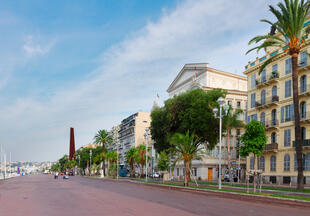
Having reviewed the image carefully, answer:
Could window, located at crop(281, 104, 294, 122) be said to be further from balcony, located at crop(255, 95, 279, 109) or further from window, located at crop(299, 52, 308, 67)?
window, located at crop(299, 52, 308, 67)

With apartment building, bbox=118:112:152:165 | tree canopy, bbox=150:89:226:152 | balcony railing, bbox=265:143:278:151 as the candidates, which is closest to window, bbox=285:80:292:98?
balcony railing, bbox=265:143:278:151

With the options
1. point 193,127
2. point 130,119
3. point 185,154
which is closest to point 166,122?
point 193,127

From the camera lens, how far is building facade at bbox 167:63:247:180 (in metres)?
68.7

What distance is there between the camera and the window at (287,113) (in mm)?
45469

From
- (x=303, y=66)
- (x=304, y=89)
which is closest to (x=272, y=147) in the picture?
(x=304, y=89)

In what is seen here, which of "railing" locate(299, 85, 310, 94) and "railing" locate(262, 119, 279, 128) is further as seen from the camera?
"railing" locate(262, 119, 279, 128)

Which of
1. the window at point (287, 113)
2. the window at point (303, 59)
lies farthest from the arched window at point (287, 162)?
the window at point (303, 59)

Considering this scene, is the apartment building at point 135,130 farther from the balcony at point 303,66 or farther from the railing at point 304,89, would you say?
the balcony at point 303,66

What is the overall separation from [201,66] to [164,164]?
23.7 meters

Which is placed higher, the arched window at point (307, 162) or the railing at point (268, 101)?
the railing at point (268, 101)

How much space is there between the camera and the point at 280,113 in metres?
47.8

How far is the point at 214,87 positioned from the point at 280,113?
24218 mm

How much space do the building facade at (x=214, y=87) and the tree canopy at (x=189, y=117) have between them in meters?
21.0

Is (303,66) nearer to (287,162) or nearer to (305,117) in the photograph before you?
(305,117)
